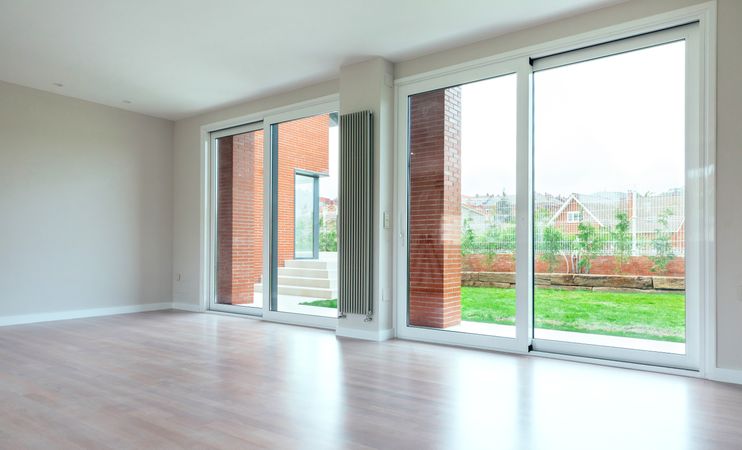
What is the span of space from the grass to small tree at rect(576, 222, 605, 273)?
0.22 m

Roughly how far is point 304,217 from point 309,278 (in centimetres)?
73

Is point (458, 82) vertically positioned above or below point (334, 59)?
below

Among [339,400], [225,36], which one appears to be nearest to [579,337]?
[339,400]

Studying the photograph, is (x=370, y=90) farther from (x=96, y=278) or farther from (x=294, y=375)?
(x=96, y=278)

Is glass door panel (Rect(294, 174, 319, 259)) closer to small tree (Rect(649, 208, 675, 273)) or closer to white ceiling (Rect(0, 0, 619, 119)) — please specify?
white ceiling (Rect(0, 0, 619, 119))

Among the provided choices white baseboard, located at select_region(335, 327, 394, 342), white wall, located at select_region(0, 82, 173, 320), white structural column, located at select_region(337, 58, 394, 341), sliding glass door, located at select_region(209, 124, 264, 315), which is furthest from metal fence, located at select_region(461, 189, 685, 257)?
white wall, located at select_region(0, 82, 173, 320)

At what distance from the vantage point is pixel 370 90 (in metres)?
5.08

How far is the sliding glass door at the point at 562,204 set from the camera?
3715 mm

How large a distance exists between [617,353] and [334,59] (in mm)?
3623

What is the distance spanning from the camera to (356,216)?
514cm

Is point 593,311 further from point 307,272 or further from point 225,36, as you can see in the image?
point 225,36

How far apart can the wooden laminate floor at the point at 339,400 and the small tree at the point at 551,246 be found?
2.62 feet

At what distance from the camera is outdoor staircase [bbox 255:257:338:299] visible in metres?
5.98

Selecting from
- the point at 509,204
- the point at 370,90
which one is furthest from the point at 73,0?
the point at 509,204
